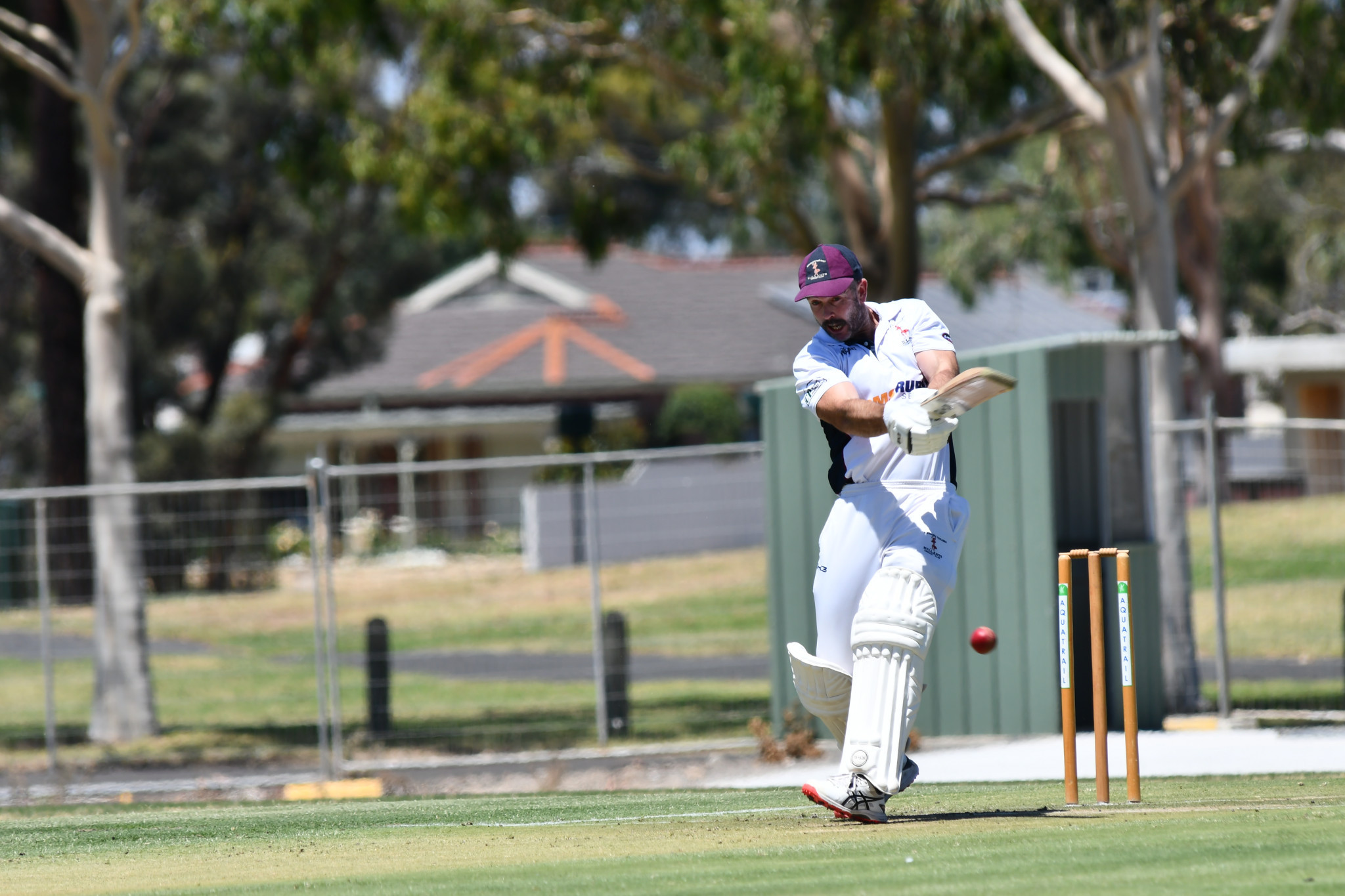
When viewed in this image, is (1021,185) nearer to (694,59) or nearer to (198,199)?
(694,59)

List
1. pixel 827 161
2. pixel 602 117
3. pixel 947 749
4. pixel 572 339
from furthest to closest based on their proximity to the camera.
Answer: pixel 572 339 < pixel 602 117 < pixel 827 161 < pixel 947 749

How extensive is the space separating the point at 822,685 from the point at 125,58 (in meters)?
9.57

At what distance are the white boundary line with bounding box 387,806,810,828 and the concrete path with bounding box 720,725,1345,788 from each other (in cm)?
223

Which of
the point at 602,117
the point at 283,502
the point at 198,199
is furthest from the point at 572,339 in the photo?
the point at 283,502

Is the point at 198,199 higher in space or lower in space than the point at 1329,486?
higher

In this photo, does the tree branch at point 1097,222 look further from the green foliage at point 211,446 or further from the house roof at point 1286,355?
the green foliage at point 211,446

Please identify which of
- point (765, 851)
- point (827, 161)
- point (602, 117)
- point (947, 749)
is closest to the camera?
point (765, 851)

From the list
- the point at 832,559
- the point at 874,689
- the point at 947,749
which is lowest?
the point at 947,749

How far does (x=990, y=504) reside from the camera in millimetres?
10859

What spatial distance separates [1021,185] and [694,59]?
17.6 feet

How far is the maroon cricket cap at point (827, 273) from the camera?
19.7ft

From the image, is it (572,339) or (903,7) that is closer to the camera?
(903,7)

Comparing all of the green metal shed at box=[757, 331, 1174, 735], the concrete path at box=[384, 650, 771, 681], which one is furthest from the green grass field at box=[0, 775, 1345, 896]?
the concrete path at box=[384, 650, 771, 681]

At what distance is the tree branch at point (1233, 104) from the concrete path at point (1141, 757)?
188 inches
